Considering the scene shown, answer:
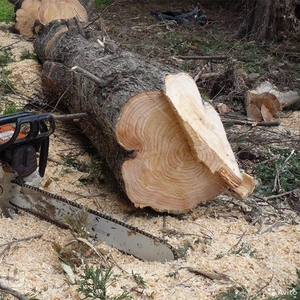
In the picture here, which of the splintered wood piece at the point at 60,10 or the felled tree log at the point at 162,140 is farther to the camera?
the splintered wood piece at the point at 60,10

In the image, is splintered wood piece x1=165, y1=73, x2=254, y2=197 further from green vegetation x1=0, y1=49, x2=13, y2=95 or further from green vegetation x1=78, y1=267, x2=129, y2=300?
green vegetation x1=0, y1=49, x2=13, y2=95

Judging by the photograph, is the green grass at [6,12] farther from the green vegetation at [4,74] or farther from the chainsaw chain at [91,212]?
the chainsaw chain at [91,212]

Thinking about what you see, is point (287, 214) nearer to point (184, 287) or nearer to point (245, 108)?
point (184, 287)

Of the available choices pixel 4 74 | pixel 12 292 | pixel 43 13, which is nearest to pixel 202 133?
pixel 12 292

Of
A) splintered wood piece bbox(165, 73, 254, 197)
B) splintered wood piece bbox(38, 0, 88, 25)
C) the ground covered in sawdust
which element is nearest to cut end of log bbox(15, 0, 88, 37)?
splintered wood piece bbox(38, 0, 88, 25)

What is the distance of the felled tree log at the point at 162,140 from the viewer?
11.2 ft

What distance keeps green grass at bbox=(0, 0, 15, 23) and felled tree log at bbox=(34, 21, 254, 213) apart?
19.8 ft

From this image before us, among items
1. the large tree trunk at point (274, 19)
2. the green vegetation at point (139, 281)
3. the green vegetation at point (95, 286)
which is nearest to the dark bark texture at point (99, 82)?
the green vegetation at point (139, 281)

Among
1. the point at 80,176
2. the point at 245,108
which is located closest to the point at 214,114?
the point at 80,176

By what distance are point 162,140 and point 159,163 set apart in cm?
16

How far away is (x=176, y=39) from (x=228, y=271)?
564cm

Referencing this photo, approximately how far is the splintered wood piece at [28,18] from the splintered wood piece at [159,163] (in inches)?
193

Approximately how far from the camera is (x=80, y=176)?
13.2 feet

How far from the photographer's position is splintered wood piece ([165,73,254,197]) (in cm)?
341
